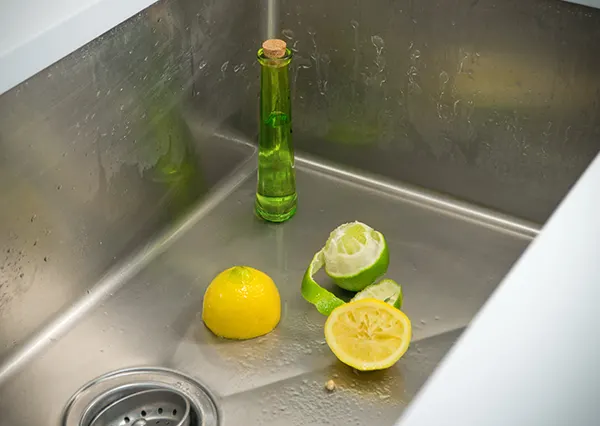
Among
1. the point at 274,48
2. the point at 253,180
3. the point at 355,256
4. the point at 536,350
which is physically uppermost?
the point at 536,350

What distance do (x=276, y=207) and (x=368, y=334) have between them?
0.86 ft

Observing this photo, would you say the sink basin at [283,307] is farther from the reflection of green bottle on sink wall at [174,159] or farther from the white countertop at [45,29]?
the white countertop at [45,29]

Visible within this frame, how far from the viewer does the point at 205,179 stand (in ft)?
4.04

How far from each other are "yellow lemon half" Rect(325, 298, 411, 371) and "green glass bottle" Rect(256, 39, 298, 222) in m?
0.23

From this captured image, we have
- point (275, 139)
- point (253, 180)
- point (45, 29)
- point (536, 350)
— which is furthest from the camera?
point (253, 180)

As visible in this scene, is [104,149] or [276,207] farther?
[276,207]

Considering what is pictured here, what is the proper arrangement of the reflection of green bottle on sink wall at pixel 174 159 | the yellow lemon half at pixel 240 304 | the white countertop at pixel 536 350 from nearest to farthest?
the white countertop at pixel 536 350, the yellow lemon half at pixel 240 304, the reflection of green bottle on sink wall at pixel 174 159

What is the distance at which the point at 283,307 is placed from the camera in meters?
1.08

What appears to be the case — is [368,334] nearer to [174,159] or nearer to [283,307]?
[283,307]

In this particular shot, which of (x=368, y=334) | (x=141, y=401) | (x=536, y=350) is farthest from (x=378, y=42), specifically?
(x=536, y=350)

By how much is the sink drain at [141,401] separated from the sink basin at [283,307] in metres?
0.01

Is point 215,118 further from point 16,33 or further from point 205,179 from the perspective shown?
point 16,33

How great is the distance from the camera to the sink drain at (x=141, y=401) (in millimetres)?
970

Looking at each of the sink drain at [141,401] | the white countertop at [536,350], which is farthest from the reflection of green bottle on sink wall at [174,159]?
the white countertop at [536,350]
